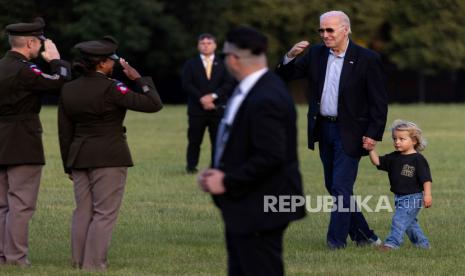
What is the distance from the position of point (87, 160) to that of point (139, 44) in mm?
46100

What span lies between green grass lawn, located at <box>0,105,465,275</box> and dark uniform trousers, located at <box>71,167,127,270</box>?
0.21m

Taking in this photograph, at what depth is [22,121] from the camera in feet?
31.6

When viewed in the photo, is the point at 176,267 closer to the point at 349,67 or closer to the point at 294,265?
the point at 294,265

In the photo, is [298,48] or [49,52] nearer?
[49,52]

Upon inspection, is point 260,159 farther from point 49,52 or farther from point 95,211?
point 49,52

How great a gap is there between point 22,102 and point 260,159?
3.87 metres

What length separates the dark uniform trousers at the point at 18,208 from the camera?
31.6 feet

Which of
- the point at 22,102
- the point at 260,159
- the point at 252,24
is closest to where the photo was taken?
the point at 260,159

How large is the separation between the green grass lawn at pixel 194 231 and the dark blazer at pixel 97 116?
0.95 metres

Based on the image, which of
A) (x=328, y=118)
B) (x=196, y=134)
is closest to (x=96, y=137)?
(x=328, y=118)

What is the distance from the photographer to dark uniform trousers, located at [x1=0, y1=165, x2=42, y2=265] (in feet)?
31.6

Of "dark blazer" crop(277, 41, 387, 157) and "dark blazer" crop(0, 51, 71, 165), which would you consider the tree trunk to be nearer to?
"dark blazer" crop(277, 41, 387, 157)

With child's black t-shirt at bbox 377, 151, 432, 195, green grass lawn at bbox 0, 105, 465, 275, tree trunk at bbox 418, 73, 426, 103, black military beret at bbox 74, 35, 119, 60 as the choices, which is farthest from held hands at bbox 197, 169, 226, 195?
tree trunk at bbox 418, 73, 426, 103

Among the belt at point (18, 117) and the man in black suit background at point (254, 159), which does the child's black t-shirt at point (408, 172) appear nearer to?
the belt at point (18, 117)
